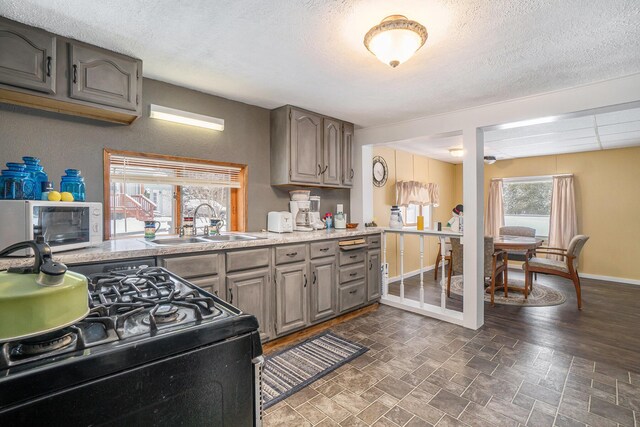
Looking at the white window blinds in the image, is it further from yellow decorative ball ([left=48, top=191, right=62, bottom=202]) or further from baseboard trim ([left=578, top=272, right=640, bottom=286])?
baseboard trim ([left=578, top=272, right=640, bottom=286])

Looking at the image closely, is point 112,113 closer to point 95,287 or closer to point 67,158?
point 67,158

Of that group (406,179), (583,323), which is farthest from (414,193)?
(583,323)

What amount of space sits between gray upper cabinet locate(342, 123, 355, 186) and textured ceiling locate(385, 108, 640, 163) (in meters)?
0.86

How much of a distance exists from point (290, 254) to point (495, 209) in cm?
544

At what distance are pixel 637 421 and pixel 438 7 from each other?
2.62m

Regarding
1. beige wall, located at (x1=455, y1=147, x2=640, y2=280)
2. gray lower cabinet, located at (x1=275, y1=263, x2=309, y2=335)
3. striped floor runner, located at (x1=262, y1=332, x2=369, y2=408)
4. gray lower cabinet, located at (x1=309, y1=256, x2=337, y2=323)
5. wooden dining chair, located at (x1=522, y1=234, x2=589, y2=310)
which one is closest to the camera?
striped floor runner, located at (x1=262, y1=332, x2=369, y2=408)

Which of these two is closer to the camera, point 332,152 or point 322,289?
point 322,289

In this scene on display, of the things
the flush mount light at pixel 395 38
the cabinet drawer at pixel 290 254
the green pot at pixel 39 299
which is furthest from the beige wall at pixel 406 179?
the green pot at pixel 39 299

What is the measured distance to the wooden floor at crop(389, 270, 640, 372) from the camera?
2.66 m

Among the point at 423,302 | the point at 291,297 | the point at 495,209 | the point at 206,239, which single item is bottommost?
the point at 423,302

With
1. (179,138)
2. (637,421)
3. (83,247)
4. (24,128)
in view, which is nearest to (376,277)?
(637,421)

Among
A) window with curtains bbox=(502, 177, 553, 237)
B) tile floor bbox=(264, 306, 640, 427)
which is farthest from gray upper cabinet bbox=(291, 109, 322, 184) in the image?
window with curtains bbox=(502, 177, 553, 237)

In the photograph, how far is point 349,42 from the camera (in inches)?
78.4

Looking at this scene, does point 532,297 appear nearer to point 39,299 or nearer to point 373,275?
point 373,275
